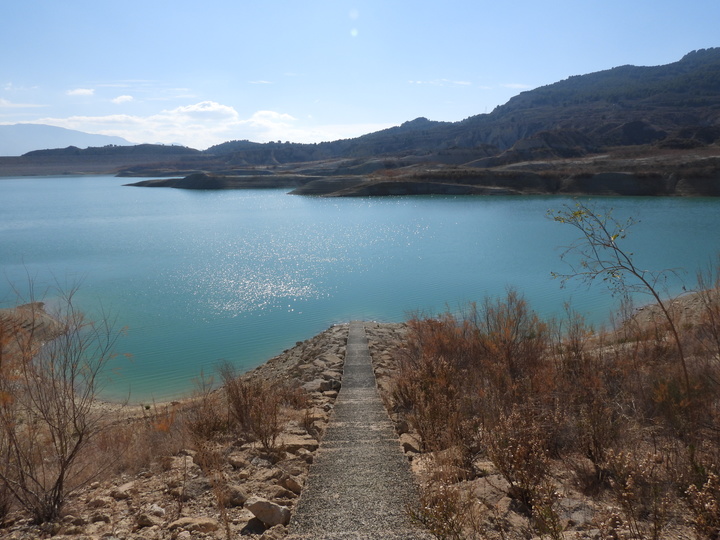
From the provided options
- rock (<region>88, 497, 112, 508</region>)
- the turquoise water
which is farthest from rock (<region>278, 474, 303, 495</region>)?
the turquoise water

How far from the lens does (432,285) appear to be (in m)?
18.0

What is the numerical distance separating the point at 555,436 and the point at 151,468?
360cm

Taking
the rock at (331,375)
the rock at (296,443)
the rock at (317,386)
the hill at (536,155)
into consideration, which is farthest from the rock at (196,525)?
the hill at (536,155)

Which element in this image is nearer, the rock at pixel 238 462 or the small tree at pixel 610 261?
the small tree at pixel 610 261

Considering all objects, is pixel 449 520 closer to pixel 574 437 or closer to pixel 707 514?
pixel 707 514

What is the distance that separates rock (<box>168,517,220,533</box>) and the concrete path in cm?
51

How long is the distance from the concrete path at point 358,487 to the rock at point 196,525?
51 cm

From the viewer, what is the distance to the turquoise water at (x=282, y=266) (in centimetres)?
1348

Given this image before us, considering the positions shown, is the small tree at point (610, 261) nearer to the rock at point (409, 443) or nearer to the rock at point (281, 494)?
the rock at point (409, 443)

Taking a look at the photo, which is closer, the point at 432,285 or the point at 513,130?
the point at 432,285

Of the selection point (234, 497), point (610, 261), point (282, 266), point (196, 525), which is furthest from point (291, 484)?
point (282, 266)

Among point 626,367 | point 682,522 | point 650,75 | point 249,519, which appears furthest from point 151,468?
point 650,75

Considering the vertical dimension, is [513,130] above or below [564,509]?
above

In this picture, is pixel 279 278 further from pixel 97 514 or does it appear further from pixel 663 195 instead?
pixel 663 195
